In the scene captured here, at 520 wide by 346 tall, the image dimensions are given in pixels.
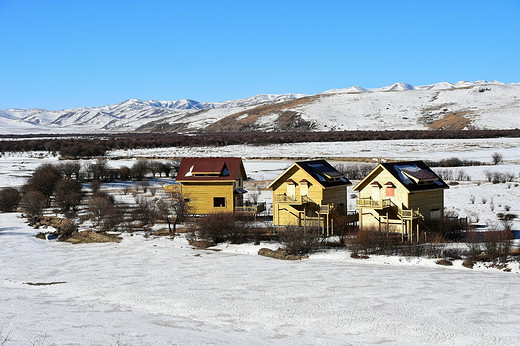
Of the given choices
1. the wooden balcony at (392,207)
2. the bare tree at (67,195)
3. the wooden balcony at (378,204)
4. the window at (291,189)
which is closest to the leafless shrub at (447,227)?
the wooden balcony at (392,207)

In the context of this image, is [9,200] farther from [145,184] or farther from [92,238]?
[145,184]

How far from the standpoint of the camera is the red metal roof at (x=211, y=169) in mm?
42875

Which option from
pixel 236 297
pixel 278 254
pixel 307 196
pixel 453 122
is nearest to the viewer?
pixel 236 297

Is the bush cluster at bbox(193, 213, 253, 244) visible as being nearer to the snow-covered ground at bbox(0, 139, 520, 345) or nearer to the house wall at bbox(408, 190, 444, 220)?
the snow-covered ground at bbox(0, 139, 520, 345)

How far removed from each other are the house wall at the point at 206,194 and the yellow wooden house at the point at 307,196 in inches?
202

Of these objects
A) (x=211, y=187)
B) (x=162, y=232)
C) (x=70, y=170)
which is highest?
(x=70, y=170)

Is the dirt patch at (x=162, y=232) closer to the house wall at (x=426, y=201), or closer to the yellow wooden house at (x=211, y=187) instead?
the yellow wooden house at (x=211, y=187)

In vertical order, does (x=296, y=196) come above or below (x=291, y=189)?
below

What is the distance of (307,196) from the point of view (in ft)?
122

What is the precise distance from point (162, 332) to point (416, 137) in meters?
118

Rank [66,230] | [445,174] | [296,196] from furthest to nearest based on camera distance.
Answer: [445,174]
[66,230]
[296,196]

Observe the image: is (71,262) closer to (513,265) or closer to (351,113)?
(513,265)

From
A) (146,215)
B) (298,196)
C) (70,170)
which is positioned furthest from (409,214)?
(70,170)

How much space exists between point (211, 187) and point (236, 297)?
18211 millimetres
